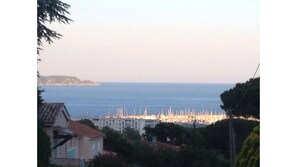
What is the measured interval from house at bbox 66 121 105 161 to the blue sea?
0.21 meters

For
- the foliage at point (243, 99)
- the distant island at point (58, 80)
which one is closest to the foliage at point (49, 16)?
the distant island at point (58, 80)

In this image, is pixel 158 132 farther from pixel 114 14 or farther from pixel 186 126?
pixel 114 14

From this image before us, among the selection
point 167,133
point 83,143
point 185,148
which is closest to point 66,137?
point 83,143

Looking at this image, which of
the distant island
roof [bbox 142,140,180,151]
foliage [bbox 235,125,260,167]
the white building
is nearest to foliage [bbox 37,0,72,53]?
the distant island

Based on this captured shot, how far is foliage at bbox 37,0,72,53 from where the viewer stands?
12.9 feet

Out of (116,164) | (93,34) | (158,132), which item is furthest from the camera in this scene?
(158,132)

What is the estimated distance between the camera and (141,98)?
7477 mm

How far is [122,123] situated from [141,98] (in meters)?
1.25

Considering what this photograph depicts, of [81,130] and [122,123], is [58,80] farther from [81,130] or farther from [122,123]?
[122,123]

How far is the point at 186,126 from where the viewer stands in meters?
8.70
